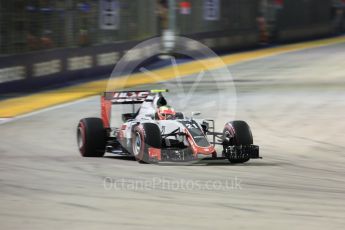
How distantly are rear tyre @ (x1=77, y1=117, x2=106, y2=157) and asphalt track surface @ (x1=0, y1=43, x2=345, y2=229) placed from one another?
0.16 m

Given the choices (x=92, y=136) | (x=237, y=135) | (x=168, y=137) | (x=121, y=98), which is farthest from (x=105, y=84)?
(x=237, y=135)

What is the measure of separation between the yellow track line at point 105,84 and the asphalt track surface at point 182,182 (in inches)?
58.0

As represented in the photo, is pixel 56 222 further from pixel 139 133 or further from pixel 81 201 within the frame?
pixel 139 133

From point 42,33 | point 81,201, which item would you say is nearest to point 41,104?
point 42,33

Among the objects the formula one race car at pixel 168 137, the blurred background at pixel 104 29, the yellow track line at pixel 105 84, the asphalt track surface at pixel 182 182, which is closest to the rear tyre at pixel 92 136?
the formula one race car at pixel 168 137

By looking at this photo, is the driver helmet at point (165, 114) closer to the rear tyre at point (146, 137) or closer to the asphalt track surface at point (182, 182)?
the rear tyre at point (146, 137)

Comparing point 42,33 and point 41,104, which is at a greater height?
point 42,33

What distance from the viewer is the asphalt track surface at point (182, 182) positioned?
838 centimetres

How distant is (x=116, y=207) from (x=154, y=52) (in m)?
22.1

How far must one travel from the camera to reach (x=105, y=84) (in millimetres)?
25656

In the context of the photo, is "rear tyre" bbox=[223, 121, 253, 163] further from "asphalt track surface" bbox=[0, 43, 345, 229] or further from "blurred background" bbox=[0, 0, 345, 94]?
"blurred background" bbox=[0, 0, 345, 94]

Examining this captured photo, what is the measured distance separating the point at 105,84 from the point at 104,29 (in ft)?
9.70

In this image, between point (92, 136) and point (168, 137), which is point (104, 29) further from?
point (168, 137)

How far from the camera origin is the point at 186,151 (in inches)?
466
